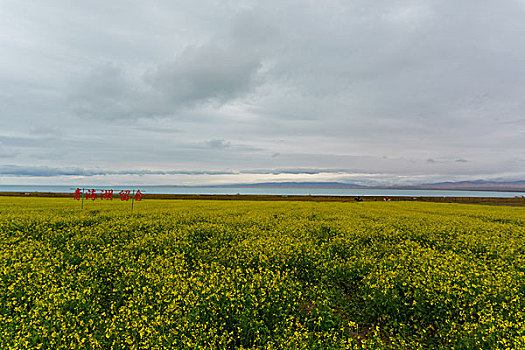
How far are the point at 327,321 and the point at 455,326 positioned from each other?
132 inches

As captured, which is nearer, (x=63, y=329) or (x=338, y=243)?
(x=63, y=329)

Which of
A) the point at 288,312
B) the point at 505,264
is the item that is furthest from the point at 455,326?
the point at 505,264

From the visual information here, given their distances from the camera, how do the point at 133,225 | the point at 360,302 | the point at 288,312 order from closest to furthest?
the point at 288,312, the point at 360,302, the point at 133,225

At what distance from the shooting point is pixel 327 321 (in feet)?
22.1

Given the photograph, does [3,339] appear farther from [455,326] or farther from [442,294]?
[442,294]

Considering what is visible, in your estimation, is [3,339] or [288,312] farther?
[288,312]

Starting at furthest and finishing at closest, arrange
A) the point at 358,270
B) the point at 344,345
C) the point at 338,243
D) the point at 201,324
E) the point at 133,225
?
1. the point at 133,225
2. the point at 338,243
3. the point at 358,270
4. the point at 201,324
5. the point at 344,345

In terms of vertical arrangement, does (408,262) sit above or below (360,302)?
above

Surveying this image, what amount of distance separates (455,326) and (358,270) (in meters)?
3.74

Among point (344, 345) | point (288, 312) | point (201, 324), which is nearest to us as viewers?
point (344, 345)

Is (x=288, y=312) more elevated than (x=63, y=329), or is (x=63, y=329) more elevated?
(x=63, y=329)

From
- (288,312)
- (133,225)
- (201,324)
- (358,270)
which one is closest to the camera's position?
(201,324)

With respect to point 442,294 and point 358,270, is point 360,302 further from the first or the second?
point 442,294

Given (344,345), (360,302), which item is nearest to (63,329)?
(344,345)
